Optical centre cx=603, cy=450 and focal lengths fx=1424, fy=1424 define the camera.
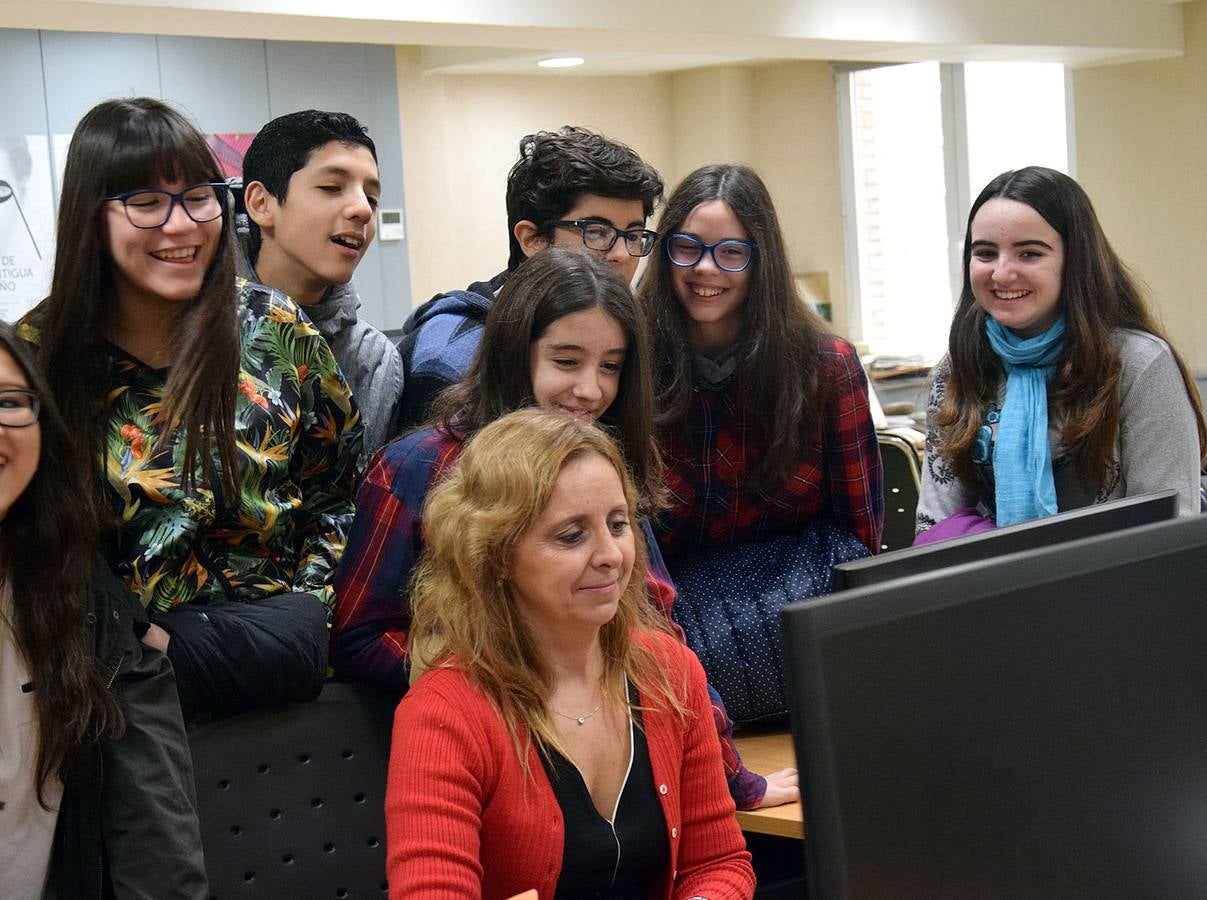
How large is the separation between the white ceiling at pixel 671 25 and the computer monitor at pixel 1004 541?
3140mm

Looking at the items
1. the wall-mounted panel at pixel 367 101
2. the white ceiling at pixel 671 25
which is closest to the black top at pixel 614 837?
the white ceiling at pixel 671 25

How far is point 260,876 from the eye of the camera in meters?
1.63

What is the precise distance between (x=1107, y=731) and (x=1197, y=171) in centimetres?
571

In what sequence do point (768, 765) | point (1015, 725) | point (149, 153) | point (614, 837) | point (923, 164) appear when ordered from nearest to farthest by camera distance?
1. point (1015, 725)
2. point (614, 837)
3. point (149, 153)
4. point (768, 765)
5. point (923, 164)

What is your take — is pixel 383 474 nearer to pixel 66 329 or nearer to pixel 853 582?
pixel 66 329

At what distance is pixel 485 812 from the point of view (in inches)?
58.1

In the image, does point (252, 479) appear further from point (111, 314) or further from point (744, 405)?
point (744, 405)

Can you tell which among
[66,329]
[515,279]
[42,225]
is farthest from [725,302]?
[42,225]

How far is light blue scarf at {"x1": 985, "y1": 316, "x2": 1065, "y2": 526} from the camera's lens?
2.29 meters

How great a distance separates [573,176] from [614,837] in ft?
3.35

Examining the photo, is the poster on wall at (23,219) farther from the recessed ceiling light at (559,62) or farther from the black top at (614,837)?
the black top at (614,837)

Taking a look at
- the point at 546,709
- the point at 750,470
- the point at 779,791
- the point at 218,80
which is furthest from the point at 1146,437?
the point at 218,80

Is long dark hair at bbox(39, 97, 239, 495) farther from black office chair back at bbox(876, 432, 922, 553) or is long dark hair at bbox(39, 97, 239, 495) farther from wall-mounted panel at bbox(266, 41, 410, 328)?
wall-mounted panel at bbox(266, 41, 410, 328)

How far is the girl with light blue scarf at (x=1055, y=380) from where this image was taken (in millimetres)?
2264
